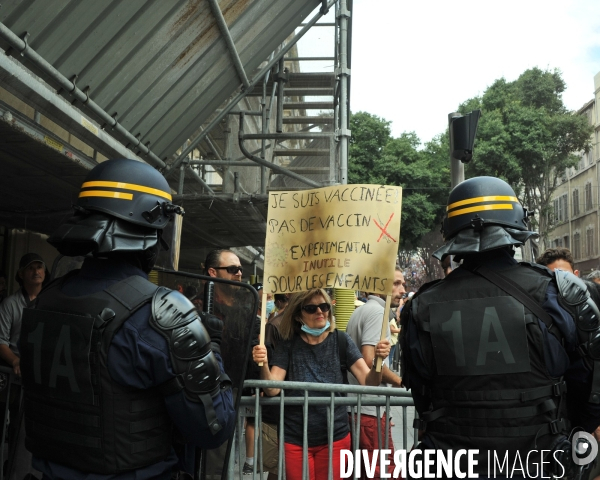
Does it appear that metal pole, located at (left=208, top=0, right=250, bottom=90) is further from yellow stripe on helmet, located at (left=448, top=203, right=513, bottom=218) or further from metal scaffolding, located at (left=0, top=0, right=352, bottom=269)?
yellow stripe on helmet, located at (left=448, top=203, right=513, bottom=218)

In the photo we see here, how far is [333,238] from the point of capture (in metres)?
4.31

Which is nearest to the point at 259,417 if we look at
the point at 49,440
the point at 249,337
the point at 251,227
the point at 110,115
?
the point at 249,337

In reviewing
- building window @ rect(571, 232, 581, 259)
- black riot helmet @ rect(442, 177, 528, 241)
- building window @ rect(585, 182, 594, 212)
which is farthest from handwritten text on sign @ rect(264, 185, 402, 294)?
building window @ rect(571, 232, 581, 259)

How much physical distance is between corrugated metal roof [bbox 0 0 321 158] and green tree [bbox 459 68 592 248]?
86.6ft

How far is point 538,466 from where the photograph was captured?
275 cm

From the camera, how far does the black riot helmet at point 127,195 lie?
2502mm

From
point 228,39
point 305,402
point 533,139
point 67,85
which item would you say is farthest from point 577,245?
point 305,402

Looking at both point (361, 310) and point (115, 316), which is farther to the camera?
point (361, 310)

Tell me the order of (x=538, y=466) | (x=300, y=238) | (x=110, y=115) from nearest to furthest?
(x=538, y=466) → (x=300, y=238) → (x=110, y=115)

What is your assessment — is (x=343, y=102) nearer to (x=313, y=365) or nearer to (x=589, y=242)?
(x=313, y=365)

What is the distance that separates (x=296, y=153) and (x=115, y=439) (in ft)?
28.6

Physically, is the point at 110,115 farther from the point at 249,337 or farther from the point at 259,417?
the point at 249,337

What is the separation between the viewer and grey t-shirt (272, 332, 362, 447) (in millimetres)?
4078

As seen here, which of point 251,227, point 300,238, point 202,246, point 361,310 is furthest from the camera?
point 202,246
